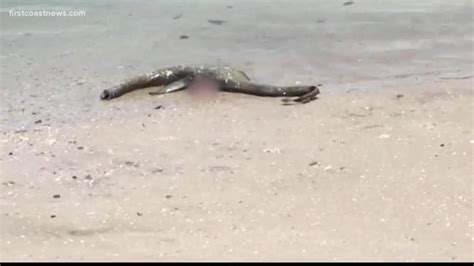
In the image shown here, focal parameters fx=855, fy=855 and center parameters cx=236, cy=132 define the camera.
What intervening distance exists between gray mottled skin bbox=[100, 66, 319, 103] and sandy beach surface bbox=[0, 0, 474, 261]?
126mm

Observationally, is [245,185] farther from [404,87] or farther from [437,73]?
[437,73]

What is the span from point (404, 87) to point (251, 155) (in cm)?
227

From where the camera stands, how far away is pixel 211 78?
689 cm

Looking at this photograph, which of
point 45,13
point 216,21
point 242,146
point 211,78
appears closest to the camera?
point 242,146

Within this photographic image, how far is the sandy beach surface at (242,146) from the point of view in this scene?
3666 mm

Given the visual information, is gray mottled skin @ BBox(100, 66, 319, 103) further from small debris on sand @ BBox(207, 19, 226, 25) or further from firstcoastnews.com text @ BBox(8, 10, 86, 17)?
firstcoastnews.com text @ BBox(8, 10, 86, 17)

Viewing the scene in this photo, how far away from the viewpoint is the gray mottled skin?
6.52 m

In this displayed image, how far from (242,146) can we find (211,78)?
6.15ft

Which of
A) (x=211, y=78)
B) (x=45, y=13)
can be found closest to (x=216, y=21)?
(x=45, y=13)

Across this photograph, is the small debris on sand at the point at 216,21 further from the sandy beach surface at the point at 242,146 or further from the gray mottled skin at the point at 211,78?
the gray mottled skin at the point at 211,78

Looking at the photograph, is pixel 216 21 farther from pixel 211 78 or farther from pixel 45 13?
pixel 211 78

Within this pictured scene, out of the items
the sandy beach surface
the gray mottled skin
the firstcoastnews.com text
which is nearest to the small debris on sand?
the sandy beach surface

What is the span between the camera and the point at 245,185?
438cm

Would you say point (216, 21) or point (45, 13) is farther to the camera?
point (45, 13)
